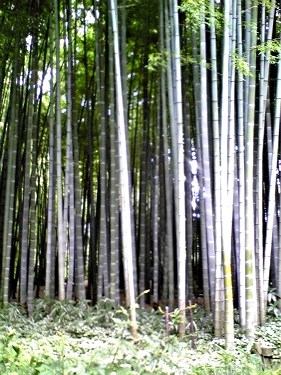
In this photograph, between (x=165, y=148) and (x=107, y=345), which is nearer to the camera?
(x=107, y=345)

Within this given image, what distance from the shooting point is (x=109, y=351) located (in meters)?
1.99

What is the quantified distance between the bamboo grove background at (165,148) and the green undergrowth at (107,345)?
19cm

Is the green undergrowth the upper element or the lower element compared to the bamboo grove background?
lower

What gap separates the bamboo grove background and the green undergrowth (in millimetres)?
190

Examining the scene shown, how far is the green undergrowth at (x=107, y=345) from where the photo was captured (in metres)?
1.96

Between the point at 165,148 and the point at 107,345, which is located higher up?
the point at 165,148

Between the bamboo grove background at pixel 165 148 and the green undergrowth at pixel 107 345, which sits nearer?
the green undergrowth at pixel 107 345

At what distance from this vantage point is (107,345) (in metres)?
2.36

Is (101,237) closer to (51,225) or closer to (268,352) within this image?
(51,225)

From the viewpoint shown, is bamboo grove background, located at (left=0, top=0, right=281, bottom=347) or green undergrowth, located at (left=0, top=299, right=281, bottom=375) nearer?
green undergrowth, located at (left=0, top=299, right=281, bottom=375)

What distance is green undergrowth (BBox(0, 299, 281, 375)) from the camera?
1.96 m

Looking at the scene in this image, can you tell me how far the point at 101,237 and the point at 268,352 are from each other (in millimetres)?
1698

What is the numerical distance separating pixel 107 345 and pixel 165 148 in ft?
7.85

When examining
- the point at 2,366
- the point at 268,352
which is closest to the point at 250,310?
the point at 268,352
